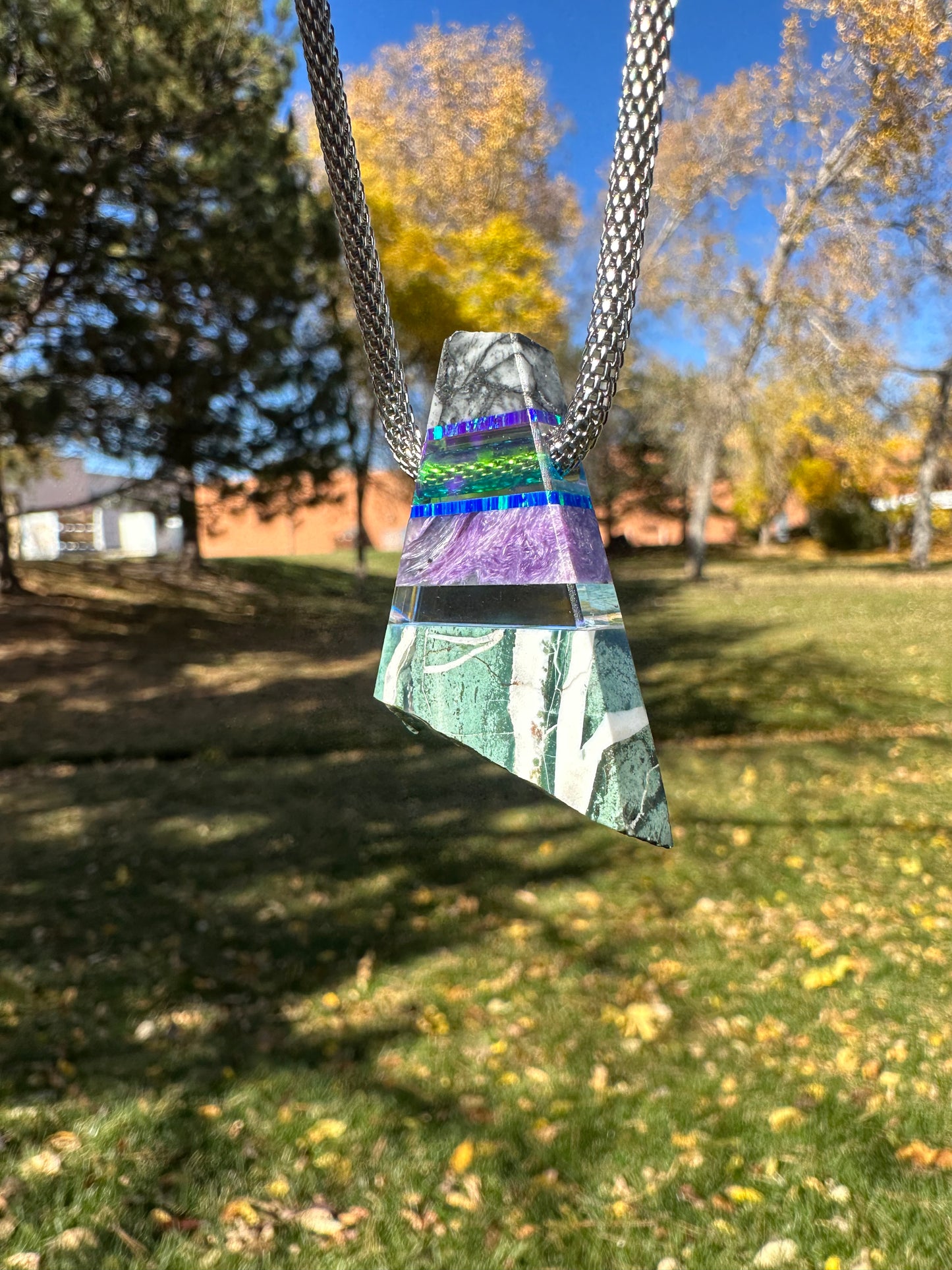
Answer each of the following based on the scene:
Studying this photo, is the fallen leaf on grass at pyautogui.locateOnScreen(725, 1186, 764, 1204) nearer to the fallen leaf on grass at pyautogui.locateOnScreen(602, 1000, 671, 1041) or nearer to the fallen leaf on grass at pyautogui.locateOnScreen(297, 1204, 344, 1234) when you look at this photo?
the fallen leaf on grass at pyautogui.locateOnScreen(602, 1000, 671, 1041)

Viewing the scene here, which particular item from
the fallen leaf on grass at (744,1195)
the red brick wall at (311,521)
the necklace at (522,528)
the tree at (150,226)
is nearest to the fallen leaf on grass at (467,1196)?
the fallen leaf on grass at (744,1195)

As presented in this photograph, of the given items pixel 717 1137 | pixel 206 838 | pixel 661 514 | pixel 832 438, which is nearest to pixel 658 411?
pixel 832 438

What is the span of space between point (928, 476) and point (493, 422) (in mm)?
6571

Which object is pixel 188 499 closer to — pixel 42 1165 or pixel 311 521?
pixel 42 1165

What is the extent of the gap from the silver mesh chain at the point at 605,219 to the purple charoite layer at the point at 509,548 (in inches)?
2.9

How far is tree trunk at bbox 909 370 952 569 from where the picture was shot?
5.96m

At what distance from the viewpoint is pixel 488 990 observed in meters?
3.83

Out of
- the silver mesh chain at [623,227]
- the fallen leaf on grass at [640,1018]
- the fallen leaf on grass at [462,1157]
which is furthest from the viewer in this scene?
the fallen leaf on grass at [640,1018]

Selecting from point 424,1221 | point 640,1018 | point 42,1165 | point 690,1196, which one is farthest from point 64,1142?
point 640,1018

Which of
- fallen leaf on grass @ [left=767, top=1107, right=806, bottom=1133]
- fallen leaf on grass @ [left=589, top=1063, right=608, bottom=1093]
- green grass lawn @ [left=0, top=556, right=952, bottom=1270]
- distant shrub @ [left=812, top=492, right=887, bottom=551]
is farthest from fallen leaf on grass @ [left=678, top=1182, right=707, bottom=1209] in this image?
distant shrub @ [left=812, top=492, right=887, bottom=551]

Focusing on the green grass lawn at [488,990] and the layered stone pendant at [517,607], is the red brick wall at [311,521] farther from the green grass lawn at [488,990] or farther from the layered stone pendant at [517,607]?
the layered stone pendant at [517,607]

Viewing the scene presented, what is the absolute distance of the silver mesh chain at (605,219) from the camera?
30.6 inches

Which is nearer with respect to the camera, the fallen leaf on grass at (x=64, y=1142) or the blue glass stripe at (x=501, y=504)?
the blue glass stripe at (x=501, y=504)

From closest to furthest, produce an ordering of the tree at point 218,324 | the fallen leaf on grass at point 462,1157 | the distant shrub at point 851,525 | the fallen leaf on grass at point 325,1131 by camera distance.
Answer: the fallen leaf on grass at point 462,1157, the fallen leaf on grass at point 325,1131, the tree at point 218,324, the distant shrub at point 851,525
